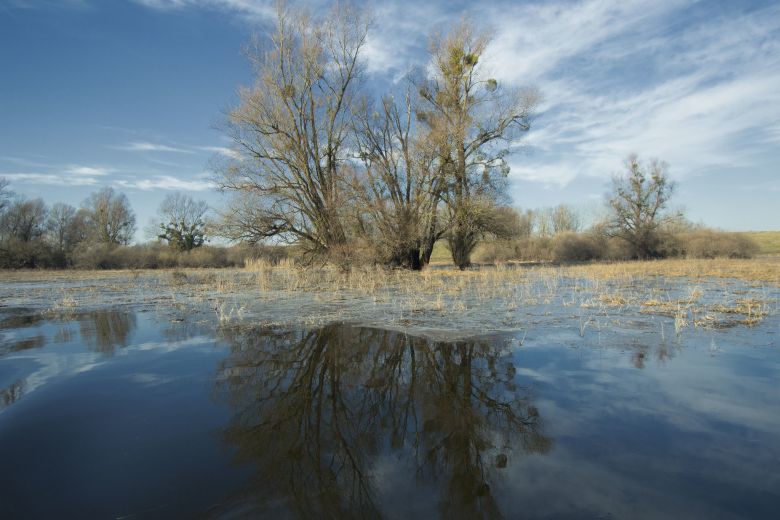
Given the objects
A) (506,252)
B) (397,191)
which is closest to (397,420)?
(397,191)

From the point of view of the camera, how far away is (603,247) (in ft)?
Answer: 132

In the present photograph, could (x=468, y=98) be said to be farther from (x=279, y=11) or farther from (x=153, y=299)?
(x=153, y=299)

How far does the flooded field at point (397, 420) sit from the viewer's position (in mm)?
2764

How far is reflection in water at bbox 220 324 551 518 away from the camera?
2842 millimetres

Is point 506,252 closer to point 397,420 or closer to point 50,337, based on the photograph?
point 50,337

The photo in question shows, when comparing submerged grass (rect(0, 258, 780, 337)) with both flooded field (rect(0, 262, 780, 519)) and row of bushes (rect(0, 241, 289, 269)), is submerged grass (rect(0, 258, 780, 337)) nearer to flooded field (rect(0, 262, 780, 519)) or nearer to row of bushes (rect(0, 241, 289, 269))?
flooded field (rect(0, 262, 780, 519))

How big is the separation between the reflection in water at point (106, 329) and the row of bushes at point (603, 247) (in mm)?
26689

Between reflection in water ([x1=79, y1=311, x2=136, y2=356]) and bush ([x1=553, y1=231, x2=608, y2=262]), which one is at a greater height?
bush ([x1=553, y1=231, x2=608, y2=262])

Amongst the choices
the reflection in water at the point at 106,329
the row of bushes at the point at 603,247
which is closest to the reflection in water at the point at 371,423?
the reflection in water at the point at 106,329

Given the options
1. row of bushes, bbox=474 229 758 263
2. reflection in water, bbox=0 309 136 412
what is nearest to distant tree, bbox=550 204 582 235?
row of bushes, bbox=474 229 758 263

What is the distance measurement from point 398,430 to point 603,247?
41.2 m

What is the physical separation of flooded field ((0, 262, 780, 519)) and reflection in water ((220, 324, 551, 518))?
20mm

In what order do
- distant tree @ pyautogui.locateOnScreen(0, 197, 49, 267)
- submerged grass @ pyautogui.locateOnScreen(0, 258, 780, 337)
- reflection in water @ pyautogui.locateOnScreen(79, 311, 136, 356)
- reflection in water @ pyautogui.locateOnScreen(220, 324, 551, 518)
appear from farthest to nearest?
distant tree @ pyautogui.locateOnScreen(0, 197, 49, 267)
submerged grass @ pyautogui.locateOnScreen(0, 258, 780, 337)
reflection in water @ pyautogui.locateOnScreen(79, 311, 136, 356)
reflection in water @ pyautogui.locateOnScreen(220, 324, 551, 518)

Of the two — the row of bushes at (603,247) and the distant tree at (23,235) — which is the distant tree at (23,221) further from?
the row of bushes at (603,247)
